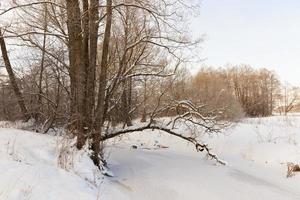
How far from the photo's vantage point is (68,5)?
9477 mm

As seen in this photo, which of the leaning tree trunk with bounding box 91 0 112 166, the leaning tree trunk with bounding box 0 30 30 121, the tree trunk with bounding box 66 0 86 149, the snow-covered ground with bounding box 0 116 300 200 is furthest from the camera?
the leaning tree trunk with bounding box 0 30 30 121

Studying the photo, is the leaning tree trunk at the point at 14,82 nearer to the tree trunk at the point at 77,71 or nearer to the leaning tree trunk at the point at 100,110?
the tree trunk at the point at 77,71

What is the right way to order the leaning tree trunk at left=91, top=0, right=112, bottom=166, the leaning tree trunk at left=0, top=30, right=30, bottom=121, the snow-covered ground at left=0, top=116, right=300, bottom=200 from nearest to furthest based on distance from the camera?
the snow-covered ground at left=0, top=116, right=300, bottom=200 < the leaning tree trunk at left=91, top=0, right=112, bottom=166 < the leaning tree trunk at left=0, top=30, right=30, bottom=121

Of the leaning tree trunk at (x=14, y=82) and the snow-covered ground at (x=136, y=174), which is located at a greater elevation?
the leaning tree trunk at (x=14, y=82)

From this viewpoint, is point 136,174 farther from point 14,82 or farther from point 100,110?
point 14,82

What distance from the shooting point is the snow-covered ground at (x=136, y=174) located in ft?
18.9

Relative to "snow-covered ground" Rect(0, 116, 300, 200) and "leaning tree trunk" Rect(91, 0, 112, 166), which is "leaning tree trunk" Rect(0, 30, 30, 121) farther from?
"leaning tree trunk" Rect(91, 0, 112, 166)

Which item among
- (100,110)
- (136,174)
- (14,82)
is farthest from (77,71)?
(14,82)

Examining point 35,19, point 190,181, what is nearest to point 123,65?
point 35,19

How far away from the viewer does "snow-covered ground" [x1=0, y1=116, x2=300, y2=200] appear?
18.9 feet

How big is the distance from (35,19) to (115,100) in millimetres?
4082

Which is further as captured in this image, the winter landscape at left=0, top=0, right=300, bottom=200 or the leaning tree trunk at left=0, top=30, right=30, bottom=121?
the leaning tree trunk at left=0, top=30, right=30, bottom=121

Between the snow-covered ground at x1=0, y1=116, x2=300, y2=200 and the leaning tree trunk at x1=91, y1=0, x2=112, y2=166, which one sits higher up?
the leaning tree trunk at x1=91, y1=0, x2=112, y2=166

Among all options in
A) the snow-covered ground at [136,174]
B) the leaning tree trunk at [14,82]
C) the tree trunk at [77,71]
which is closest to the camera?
the snow-covered ground at [136,174]
